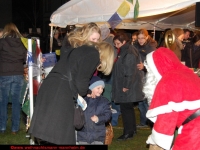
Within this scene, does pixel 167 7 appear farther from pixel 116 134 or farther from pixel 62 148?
pixel 62 148

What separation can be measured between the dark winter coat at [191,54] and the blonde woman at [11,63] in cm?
459

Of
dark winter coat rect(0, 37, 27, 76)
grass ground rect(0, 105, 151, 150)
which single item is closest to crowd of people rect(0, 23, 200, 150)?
grass ground rect(0, 105, 151, 150)

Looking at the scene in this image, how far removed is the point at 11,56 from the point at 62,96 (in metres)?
3.19

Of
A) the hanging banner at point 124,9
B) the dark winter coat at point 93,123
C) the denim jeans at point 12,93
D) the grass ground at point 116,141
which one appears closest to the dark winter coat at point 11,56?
the denim jeans at point 12,93

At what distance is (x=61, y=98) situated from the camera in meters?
3.21

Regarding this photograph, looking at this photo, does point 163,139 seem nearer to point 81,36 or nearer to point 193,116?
point 193,116

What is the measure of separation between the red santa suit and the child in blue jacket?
1241 millimetres

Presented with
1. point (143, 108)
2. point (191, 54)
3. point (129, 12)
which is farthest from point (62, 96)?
point (191, 54)

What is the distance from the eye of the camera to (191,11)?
8109 mm

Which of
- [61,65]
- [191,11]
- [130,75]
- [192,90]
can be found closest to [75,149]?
[61,65]

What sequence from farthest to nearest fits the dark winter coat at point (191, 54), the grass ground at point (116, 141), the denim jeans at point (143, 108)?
the dark winter coat at point (191, 54) → the denim jeans at point (143, 108) → the grass ground at point (116, 141)

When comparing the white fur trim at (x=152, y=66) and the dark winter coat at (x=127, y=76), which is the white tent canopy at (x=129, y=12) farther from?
the white fur trim at (x=152, y=66)

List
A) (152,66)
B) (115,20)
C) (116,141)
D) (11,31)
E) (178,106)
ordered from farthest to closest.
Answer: (115,20) → (116,141) → (11,31) → (152,66) → (178,106)

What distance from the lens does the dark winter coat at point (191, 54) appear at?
9195mm
